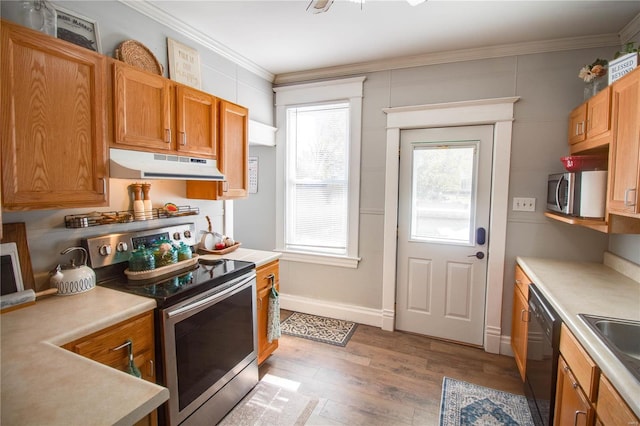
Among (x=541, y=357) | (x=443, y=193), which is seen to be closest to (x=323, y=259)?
(x=443, y=193)

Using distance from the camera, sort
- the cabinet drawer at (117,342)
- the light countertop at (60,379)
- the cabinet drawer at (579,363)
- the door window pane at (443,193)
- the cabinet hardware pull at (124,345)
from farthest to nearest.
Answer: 1. the door window pane at (443,193)
2. the cabinet hardware pull at (124,345)
3. the cabinet drawer at (117,342)
4. the cabinet drawer at (579,363)
5. the light countertop at (60,379)

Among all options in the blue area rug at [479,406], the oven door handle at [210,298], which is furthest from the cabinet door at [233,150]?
the blue area rug at [479,406]

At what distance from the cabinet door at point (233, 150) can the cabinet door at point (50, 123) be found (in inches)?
34.9

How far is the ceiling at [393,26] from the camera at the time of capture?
215 cm

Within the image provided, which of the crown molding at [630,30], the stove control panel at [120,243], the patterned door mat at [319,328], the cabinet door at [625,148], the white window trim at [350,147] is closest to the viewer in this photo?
the cabinet door at [625,148]

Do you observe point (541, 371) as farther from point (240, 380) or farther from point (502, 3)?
point (502, 3)

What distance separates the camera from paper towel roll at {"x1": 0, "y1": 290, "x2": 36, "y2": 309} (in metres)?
1.43

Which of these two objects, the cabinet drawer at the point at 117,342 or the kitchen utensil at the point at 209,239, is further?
the kitchen utensil at the point at 209,239

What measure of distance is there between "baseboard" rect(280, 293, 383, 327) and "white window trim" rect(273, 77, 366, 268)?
1.50 ft

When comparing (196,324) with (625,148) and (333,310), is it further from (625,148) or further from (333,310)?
(625,148)

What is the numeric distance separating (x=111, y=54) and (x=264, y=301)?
2.00m

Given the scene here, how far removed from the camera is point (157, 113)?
6.50 feet

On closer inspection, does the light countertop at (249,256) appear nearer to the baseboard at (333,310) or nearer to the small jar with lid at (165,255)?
the small jar with lid at (165,255)

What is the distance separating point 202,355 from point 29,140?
1397 millimetres
